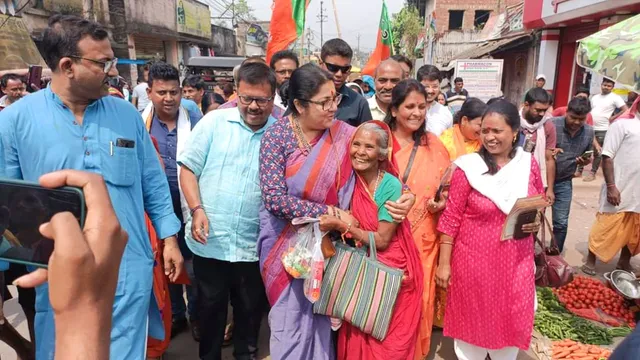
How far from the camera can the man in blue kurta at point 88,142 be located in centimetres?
170

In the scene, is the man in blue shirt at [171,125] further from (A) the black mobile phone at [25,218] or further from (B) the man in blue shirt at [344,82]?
(A) the black mobile phone at [25,218]

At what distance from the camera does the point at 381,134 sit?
7.17ft

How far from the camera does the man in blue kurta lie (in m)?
1.70

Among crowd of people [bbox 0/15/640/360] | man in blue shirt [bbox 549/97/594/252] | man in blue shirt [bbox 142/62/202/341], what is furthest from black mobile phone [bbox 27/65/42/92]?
man in blue shirt [bbox 549/97/594/252]

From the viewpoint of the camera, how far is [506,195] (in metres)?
2.28

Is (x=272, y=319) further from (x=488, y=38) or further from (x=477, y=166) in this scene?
(x=488, y=38)

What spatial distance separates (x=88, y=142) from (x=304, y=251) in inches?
41.8

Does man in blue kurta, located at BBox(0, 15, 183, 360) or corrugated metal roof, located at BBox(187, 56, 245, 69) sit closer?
man in blue kurta, located at BBox(0, 15, 183, 360)

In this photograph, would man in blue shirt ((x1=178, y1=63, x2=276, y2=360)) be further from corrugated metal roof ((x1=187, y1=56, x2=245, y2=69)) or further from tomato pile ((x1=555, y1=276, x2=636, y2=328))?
corrugated metal roof ((x1=187, y1=56, x2=245, y2=69))

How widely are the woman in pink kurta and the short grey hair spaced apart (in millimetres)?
485

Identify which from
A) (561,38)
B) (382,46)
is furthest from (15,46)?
(561,38)

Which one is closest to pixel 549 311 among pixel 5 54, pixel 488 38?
pixel 5 54

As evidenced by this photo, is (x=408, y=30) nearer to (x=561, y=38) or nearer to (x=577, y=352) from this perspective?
(x=561, y=38)

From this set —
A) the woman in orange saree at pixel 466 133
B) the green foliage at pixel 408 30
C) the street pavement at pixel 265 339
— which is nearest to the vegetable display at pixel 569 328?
the street pavement at pixel 265 339
